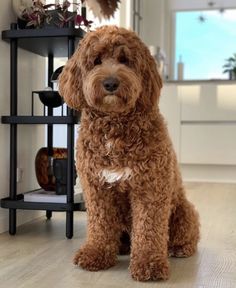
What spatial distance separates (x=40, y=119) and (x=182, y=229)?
33.1 inches

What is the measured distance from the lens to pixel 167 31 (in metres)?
5.91

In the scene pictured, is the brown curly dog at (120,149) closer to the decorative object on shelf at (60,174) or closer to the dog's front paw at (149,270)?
the dog's front paw at (149,270)

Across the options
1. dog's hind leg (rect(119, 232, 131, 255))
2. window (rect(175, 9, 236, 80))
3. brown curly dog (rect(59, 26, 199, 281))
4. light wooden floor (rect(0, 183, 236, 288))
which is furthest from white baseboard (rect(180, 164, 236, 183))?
brown curly dog (rect(59, 26, 199, 281))

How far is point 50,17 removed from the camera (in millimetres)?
2275

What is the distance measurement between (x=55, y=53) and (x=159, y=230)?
4.29 feet

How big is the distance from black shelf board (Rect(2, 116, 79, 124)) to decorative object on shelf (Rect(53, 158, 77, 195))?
0.21 metres

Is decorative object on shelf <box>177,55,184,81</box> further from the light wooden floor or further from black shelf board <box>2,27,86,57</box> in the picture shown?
black shelf board <box>2,27,86,57</box>

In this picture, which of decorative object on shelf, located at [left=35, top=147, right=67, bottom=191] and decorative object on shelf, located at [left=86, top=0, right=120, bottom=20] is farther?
decorative object on shelf, located at [left=35, top=147, right=67, bottom=191]

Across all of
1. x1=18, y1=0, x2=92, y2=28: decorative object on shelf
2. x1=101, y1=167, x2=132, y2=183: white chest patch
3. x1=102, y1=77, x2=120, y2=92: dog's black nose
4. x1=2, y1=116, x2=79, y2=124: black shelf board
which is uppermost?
x1=18, y1=0, x2=92, y2=28: decorative object on shelf

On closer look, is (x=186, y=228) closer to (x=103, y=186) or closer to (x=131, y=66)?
(x=103, y=186)

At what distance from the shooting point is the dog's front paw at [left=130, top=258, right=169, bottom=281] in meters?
1.58

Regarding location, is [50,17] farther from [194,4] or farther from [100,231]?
[194,4]

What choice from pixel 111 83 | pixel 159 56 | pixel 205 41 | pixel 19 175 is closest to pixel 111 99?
pixel 111 83

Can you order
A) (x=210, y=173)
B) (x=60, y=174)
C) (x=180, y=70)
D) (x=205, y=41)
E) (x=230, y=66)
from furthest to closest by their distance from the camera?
(x=205, y=41) < (x=180, y=70) < (x=230, y=66) < (x=210, y=173) < (x=60, y=174)
